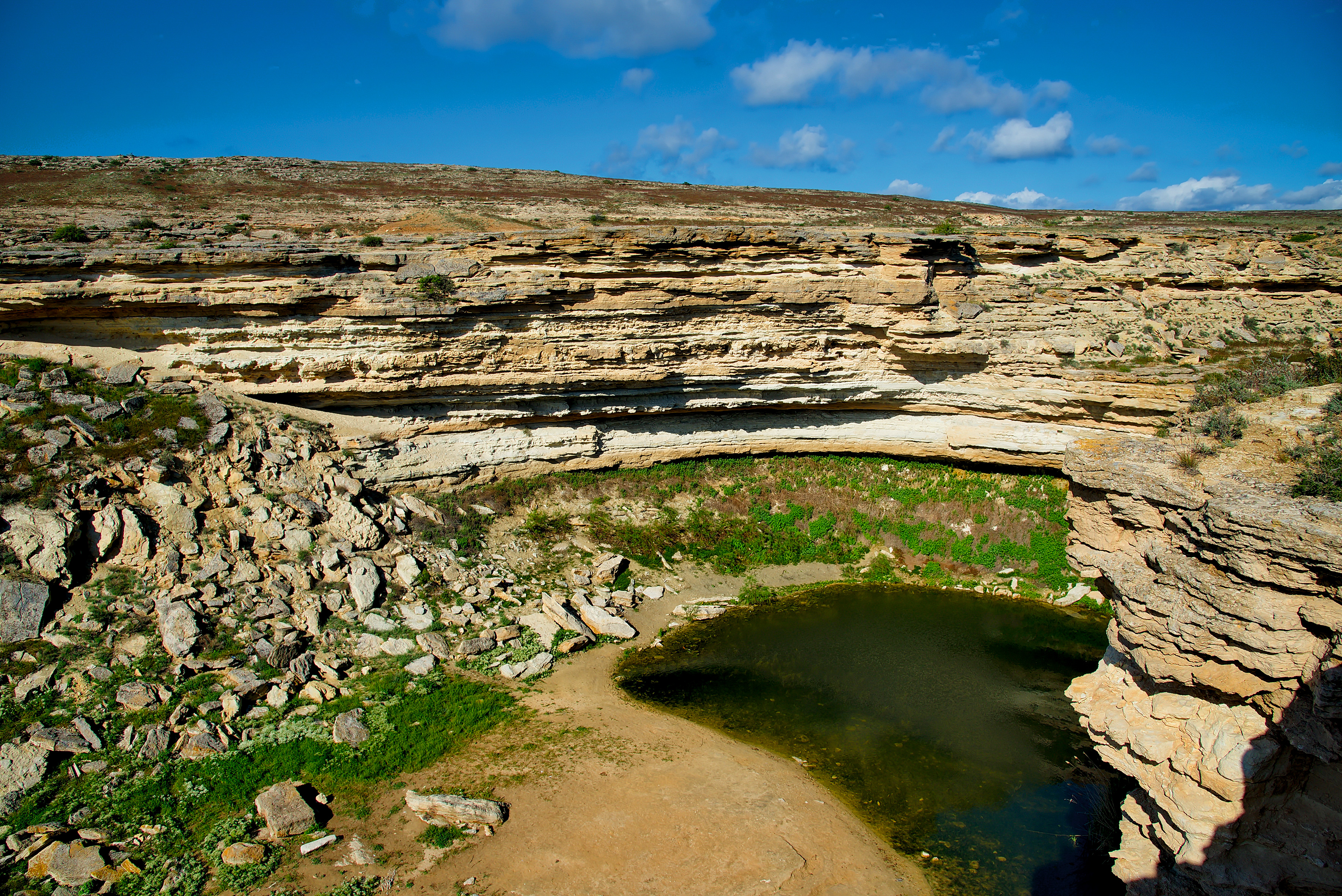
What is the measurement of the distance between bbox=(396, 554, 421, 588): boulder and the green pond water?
5724 millimetres

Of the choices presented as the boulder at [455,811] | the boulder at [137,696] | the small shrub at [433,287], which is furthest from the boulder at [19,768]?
the small shrub at [433,287]

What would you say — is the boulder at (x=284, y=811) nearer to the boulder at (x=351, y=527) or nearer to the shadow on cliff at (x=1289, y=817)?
the boulder at (x=351, y=527)

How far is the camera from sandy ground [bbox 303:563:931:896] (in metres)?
9.42

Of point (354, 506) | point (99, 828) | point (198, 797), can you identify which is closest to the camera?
point (99, 828)

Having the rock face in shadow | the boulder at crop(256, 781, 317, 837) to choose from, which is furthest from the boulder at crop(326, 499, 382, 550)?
the rock face in shadow

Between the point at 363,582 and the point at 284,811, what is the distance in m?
5.79

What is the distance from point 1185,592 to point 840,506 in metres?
12.1

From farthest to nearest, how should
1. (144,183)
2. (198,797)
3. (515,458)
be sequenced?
(144,183), (515,458), (198,797)

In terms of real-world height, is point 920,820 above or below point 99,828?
below

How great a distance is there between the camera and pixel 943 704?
1409cm

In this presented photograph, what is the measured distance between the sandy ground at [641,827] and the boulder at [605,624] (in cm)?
275

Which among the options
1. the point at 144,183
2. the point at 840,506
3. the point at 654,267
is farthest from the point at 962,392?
the point at 144,183

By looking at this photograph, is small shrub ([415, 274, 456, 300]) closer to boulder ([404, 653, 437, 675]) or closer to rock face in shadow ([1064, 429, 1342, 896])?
boulder ([404, 653, 437, 675])

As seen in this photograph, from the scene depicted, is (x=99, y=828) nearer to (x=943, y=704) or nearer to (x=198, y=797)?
(x=198, y=797)
